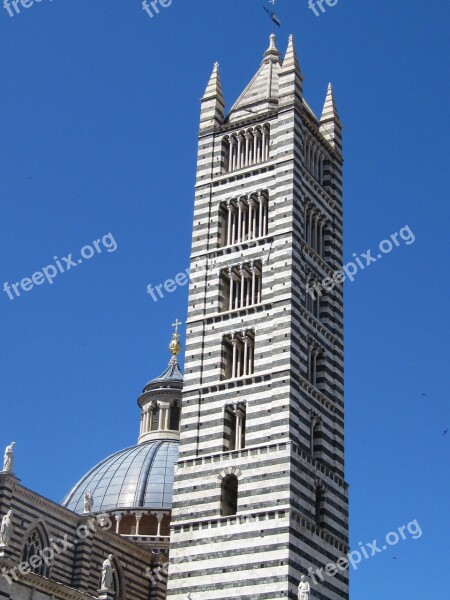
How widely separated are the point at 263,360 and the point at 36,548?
10.1m

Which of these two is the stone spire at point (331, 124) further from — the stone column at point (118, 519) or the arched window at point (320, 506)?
the stone column at point (118, 519)

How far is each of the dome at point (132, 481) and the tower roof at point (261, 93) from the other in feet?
51.7

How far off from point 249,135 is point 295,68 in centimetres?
304

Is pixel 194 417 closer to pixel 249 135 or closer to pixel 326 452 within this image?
pixel 326 452

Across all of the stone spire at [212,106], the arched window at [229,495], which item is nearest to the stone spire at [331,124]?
the stone spire at [212,106]

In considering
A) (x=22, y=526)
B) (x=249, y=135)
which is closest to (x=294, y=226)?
(x=249, y=135)

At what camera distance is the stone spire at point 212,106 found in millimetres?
40031

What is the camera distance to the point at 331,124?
4128 cm

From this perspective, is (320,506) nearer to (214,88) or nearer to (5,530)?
(5,530)

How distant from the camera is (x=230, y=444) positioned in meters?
33.2

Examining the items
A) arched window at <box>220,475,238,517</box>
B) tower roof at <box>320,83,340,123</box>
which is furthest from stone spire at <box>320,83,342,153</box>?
arched window at <box>220,475,238,517</box>

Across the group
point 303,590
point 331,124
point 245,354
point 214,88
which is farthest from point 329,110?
point 303,590

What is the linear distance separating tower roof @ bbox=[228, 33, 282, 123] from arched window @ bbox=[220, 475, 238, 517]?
1394cm

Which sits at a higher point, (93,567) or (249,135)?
(249,135)
